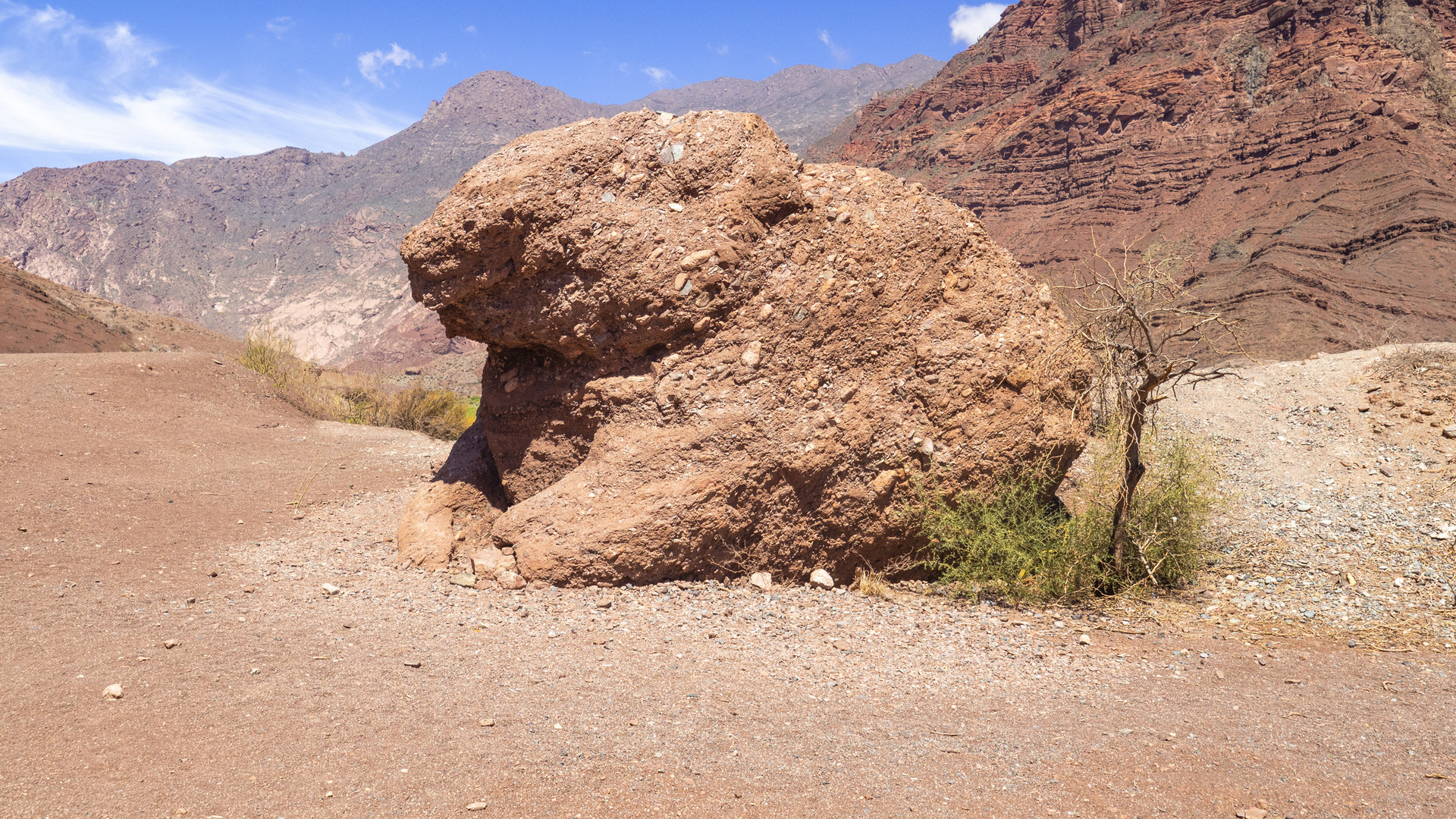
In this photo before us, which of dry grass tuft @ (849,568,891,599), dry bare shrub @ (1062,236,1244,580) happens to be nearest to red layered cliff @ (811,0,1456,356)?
dry bare shrub @ (1062,236,1244,580)

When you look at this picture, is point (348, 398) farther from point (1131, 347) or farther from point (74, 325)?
point (1131, 347)

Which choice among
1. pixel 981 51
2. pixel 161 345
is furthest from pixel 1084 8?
pixel 161 345

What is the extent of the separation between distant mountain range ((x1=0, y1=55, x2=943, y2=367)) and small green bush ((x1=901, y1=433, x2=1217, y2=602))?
69865 millimetres

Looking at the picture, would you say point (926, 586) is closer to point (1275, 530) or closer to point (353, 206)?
point (1275, 530)

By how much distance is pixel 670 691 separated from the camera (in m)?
3.77

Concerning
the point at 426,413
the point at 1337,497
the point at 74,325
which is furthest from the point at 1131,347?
the point at 74,325

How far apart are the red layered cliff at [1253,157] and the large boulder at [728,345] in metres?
28.5

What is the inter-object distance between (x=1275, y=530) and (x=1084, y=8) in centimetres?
8366

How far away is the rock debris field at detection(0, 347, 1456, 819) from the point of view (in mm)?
2865

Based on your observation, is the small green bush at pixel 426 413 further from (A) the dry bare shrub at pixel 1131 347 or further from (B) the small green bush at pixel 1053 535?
(A) the dry bare shrub at pixel 1131 347

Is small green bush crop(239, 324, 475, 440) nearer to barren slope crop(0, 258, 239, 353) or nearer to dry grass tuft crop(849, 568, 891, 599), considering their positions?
barren slope crop(0, 258, 239, 353)

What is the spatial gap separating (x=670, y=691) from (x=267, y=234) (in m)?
121

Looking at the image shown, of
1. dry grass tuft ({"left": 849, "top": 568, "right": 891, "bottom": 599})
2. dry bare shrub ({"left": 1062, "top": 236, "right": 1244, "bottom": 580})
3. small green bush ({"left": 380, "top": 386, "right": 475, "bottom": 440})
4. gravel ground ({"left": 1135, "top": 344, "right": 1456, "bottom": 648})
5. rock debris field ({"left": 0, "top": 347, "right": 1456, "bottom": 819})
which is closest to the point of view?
rock debris field ({"left": 0, "top": 347, "right": 1456, "bottom": 819})

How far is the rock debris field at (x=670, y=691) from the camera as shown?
9.40 feet
